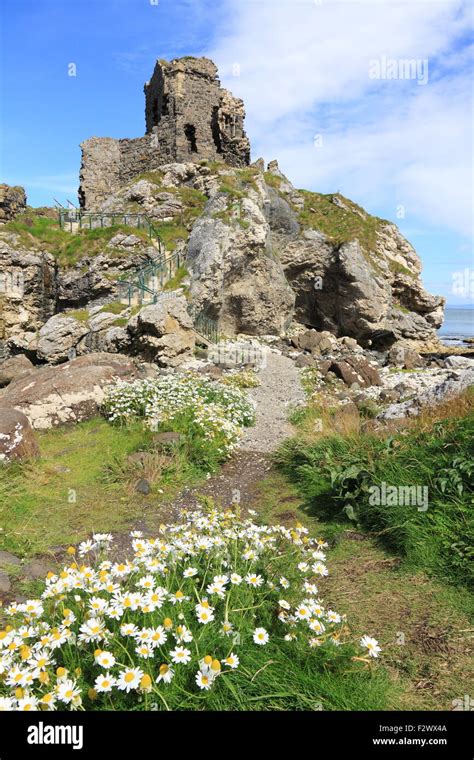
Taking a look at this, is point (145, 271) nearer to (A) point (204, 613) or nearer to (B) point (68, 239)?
A: (B) point (68, 239)

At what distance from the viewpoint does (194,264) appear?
24.6 metres

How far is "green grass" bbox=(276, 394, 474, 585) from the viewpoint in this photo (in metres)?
5.38

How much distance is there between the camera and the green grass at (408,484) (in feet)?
17.7

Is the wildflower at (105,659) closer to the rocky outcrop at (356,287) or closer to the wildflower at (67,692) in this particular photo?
the wildflower at (67,692)

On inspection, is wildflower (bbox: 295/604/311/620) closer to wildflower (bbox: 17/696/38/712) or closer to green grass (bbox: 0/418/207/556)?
wildflower (bbox: 17/696/38/712)

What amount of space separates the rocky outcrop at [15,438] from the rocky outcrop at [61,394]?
1.76 m

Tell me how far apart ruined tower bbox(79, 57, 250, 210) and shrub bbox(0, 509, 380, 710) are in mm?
33580

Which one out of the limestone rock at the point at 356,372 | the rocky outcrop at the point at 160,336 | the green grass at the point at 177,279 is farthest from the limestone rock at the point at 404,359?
the rocky outcrop at the point at 160,336

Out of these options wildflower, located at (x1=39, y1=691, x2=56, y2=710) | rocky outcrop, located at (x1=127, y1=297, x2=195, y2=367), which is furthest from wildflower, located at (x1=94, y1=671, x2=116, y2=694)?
rocky outcrop, located at (x1=127, y1=297, x2=195, y2=367)

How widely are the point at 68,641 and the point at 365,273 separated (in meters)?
31.2

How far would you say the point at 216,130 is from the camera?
3466 cm

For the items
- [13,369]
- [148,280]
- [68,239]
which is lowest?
[13,369]

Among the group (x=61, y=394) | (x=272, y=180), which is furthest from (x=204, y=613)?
(x=272, y=180)

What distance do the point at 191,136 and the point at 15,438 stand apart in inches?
1227
